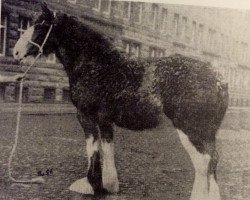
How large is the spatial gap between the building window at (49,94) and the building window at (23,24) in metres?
0.22

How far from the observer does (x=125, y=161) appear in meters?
1.42

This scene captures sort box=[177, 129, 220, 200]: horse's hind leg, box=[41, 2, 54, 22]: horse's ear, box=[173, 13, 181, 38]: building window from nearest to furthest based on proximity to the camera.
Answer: box=[177, 129, 220, 200]: horse's hind leg → box=[41, 2, 54, 22]: horse's ear → box=[173, 13, 181, 38]: building window

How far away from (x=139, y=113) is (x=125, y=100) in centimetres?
6

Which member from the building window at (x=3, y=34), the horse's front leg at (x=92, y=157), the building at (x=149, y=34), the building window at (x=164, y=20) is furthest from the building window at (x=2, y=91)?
the building window at (x=164, y=20)

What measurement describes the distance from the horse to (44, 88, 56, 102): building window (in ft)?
0.41

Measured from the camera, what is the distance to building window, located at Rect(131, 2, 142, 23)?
1.48 m

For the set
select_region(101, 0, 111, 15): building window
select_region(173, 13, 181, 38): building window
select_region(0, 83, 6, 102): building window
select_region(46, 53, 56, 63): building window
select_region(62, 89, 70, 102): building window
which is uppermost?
select_region(101, 0, 111, 15): building window

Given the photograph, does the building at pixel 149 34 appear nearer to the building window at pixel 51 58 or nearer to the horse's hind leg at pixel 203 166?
the building window at pixel 51 58

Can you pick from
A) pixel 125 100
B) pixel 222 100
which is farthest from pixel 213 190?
pixel 125 100

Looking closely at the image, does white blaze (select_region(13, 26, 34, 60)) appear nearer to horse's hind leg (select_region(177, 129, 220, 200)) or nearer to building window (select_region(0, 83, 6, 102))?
building window (select_region(0, 83, 6, 102))

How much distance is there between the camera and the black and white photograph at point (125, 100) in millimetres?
1282

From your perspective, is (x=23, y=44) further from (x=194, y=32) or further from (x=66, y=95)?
(x=194, y=32)

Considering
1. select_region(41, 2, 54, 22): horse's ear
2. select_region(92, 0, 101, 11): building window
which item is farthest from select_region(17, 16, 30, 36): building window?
select_region(92, 0, 101, 11): building window

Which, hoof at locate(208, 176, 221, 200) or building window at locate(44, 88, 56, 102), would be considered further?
building window at locate(44, 88, 56, 102)
